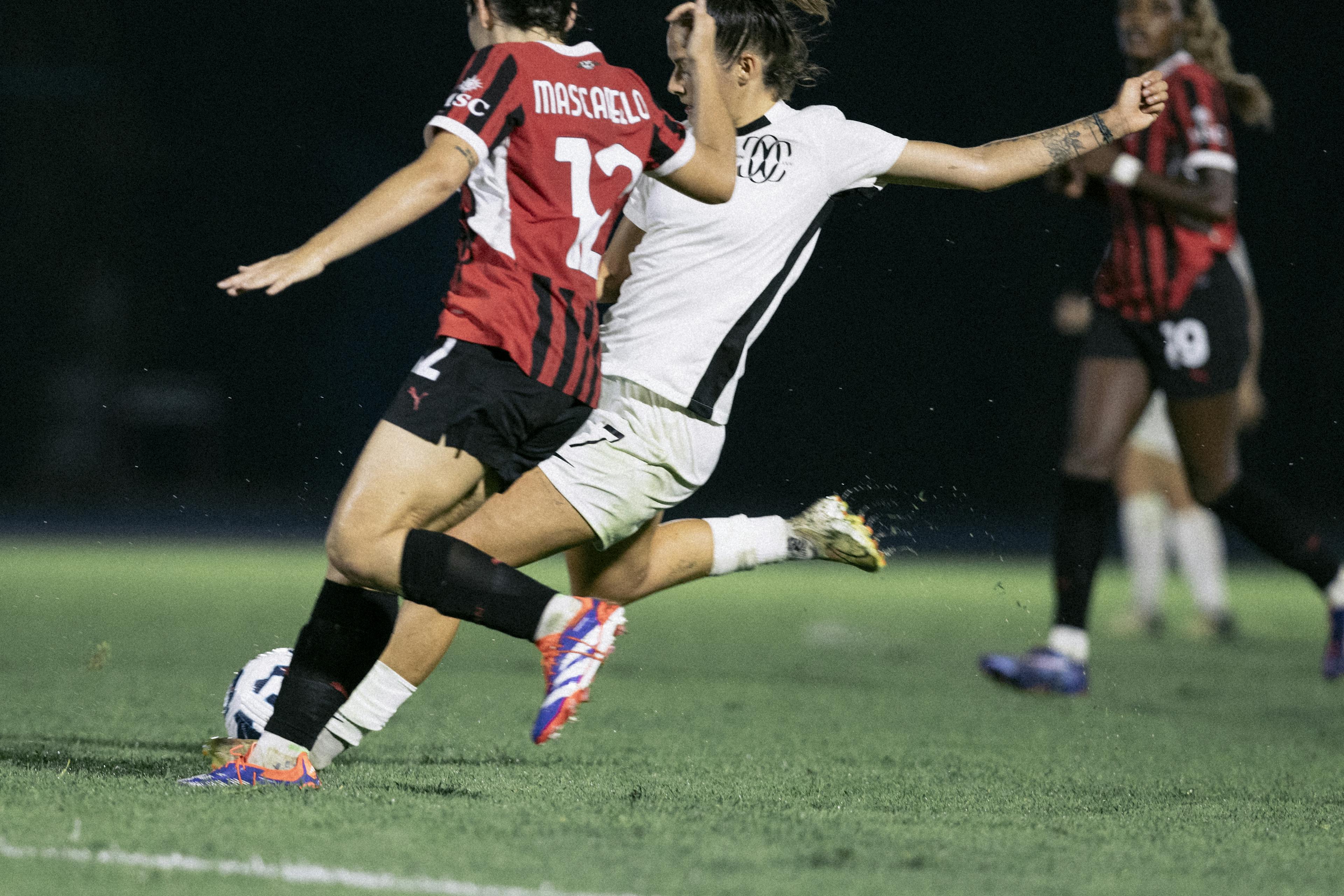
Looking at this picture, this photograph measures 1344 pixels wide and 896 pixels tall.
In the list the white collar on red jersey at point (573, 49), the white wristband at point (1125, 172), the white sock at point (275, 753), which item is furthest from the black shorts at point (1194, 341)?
the white sock at point (275, 753)

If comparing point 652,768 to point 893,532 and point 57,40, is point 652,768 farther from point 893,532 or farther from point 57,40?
point 57,40

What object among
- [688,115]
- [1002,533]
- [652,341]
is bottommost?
[1002,533]

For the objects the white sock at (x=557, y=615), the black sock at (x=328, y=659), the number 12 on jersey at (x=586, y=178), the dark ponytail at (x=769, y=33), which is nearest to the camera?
the white sock at (x=557, y=615)

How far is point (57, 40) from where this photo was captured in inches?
692

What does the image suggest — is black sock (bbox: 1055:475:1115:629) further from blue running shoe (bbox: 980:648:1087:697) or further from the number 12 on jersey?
the number 12 on jersey

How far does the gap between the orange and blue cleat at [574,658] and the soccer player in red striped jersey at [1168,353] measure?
2870 mm

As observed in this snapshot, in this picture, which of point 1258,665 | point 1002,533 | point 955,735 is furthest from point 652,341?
point 1002,533

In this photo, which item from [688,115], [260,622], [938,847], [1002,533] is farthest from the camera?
[1002,533]

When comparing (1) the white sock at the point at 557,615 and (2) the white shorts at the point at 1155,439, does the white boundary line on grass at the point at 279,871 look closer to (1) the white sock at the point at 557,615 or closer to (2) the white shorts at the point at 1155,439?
(1) the white sock at the point at 557,615

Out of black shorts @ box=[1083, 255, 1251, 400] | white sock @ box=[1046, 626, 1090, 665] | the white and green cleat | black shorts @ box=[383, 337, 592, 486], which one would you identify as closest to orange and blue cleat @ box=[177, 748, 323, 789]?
black shorts @ box=[383, 337, 592, 486]

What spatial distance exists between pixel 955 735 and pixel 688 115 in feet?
7.05

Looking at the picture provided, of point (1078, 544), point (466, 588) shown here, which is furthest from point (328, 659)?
point (1078, 544)

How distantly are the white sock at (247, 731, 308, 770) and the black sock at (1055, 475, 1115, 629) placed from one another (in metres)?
3.30

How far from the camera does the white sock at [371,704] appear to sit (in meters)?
3.83
